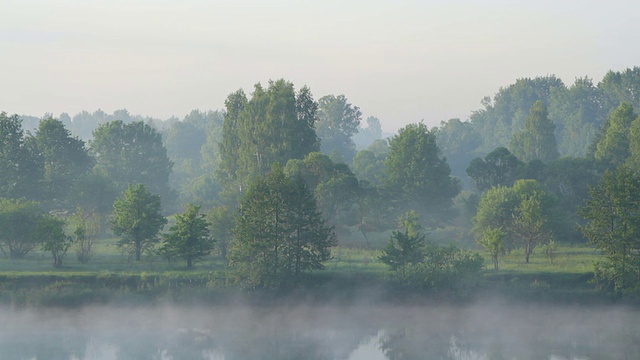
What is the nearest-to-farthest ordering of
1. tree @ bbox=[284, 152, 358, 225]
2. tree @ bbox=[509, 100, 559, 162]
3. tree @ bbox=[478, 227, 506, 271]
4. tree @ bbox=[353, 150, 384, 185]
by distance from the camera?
1. tree @ bbox=[478, 227, 506, 271]
2. tree @ bbox=[284, 152, 358, 225]
3. tree @ bbox=[353, 150, 384, 185]
4. tree @ bbox=[509, 100, 559, 162]

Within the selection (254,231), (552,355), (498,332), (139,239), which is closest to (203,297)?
(254,231)

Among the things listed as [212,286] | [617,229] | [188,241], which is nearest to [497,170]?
[617,229]

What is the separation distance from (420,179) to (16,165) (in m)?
50.7

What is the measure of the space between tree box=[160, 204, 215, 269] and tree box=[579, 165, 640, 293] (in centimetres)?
3378

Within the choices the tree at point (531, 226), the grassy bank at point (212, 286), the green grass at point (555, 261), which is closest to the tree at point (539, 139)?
the green grass at point (555, 261)

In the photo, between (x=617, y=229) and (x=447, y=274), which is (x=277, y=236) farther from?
(x=617, y=229)

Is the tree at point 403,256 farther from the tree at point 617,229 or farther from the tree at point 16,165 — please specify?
the tree at point 16,165

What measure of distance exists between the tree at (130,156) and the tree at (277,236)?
5496 cm

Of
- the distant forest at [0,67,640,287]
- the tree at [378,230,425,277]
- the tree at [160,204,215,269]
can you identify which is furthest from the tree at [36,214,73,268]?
the tree at [378,230,425,277]

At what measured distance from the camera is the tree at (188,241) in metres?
73.6

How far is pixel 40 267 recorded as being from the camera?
2869 inches

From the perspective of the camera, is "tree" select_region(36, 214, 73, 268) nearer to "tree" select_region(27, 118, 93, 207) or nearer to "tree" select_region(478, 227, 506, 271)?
"tree" select_region(27, 118, 93, 207)

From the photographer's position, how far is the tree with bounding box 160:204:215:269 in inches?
2899

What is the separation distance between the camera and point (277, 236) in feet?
231
